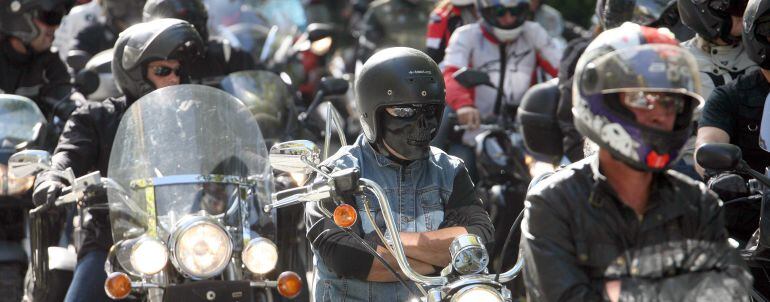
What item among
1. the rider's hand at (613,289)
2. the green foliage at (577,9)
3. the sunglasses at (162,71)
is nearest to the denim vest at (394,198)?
the rider's hand at (613,289)

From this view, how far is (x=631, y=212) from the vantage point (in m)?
4.43

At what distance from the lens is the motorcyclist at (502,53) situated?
10.9m

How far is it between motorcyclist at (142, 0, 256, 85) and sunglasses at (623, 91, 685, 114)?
6106 millimetres

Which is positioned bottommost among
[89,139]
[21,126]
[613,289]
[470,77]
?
[470,77]

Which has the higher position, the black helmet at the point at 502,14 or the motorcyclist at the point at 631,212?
the motorcyclist at the point at 631,212

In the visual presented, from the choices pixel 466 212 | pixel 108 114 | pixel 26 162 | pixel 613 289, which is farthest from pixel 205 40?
pixel 613 289

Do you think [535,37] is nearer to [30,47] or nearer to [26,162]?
[30,47]

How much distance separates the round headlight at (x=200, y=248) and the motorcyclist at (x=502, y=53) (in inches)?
200

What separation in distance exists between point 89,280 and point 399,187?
6.00ft

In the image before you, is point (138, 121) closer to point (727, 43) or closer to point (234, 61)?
point (727, 43)

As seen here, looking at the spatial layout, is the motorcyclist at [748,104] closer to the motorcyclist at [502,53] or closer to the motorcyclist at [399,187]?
the motorcyclist at [399,187]

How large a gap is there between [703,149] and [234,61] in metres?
5.84

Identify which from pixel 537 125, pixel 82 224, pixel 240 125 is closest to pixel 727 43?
pixel 537 125

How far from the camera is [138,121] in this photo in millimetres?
6621
